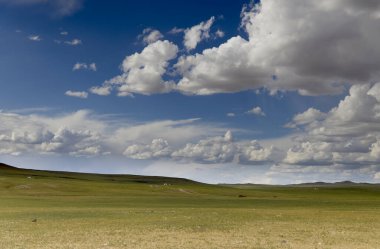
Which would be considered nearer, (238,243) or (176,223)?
(238,243)

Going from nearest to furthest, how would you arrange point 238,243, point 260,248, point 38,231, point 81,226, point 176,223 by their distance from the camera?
point 260,248
point 238,243
point 38,231
point 81,226
point 176,223

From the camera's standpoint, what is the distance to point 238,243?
29.2 metres

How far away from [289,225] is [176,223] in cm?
982

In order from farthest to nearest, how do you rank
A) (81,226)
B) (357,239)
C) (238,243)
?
1. (81,226)
2. (357,239)
3. (238,243)

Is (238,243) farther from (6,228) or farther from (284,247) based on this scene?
(6,228)

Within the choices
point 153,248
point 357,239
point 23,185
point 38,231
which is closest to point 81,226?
point 38,231

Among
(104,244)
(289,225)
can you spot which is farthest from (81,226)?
(289,225)

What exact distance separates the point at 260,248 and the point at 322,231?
11.8 meters

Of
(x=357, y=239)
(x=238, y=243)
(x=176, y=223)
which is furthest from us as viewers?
(x=176, y=223)

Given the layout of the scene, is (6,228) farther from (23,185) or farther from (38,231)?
(23,185)

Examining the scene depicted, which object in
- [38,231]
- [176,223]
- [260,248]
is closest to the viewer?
[260,248]

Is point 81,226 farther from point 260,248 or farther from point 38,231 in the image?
point 260,248

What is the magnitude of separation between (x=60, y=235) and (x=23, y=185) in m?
109

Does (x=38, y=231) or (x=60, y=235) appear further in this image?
(x=38, y=231)
